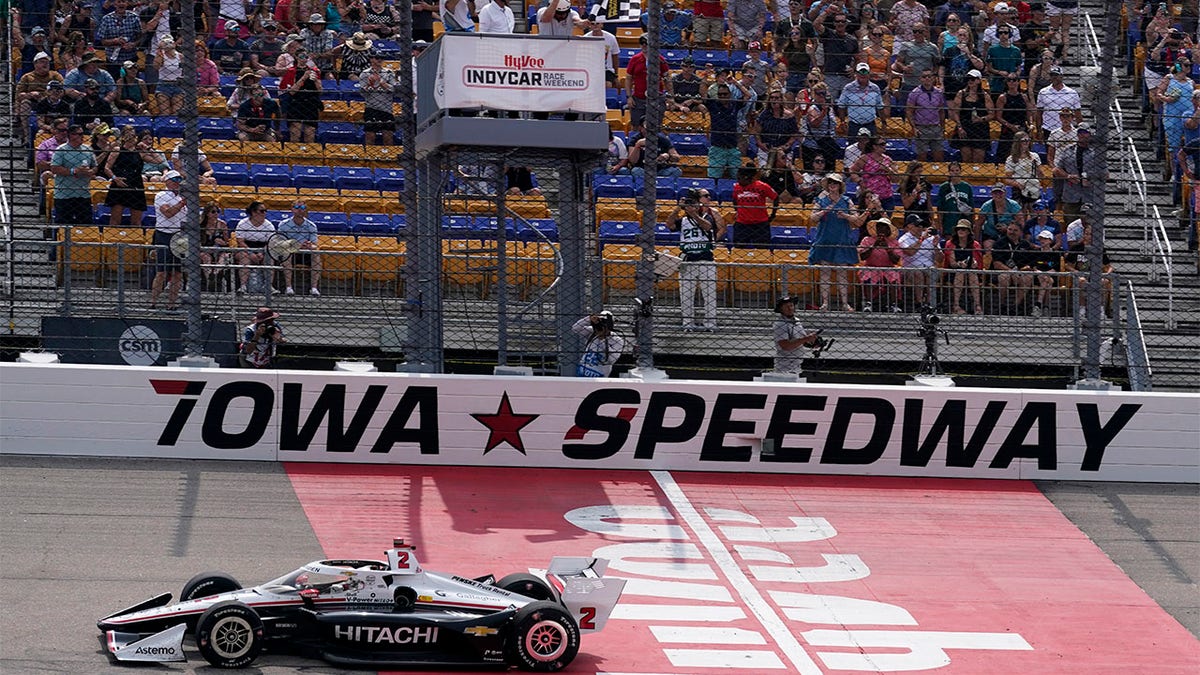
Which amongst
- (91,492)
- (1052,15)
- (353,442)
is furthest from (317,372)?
(1052,15)

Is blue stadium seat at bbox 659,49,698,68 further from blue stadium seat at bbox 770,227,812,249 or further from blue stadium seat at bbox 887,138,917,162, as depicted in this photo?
blue stadium seat at bbox 770,227,812,249

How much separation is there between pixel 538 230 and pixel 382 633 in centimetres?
654

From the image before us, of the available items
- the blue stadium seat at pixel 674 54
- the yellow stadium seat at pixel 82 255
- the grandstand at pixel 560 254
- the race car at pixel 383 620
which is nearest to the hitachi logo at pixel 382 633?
the race car at pixel 383 620

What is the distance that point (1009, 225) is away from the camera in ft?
55.2

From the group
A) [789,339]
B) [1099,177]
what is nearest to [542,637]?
[789,339]

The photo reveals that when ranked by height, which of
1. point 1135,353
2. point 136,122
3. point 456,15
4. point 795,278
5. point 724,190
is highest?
point 456,15

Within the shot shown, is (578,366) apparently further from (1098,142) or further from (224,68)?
(224,68)

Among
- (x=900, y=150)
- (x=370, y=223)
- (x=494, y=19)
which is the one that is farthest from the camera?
(x=900, y=150)

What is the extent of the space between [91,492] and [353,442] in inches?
83.3

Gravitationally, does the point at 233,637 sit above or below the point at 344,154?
below

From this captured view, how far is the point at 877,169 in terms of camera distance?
17.2 metres

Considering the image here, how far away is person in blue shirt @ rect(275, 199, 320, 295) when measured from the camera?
14.7 m

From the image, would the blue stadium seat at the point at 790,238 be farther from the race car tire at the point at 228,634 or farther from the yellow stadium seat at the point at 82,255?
the race car tire at the point at 228,634

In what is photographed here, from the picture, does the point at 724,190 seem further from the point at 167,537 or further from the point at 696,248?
the point at 167,537
